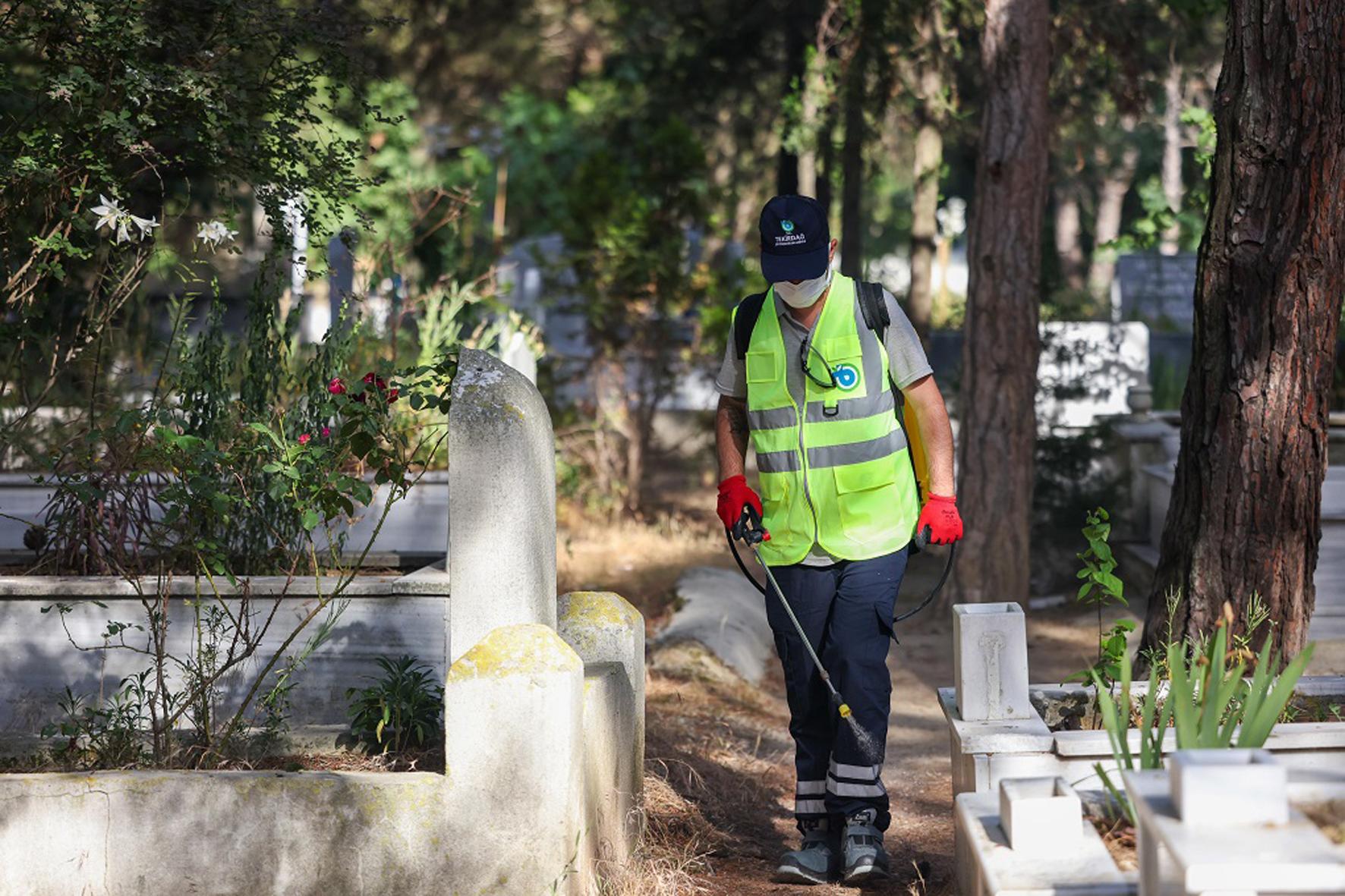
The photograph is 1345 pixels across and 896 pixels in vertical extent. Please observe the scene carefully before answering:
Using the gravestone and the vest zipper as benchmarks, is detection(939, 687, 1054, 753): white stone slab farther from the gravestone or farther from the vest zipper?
the gravestone

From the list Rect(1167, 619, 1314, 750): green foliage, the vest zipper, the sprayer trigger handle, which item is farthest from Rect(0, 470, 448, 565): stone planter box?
Rect(1167, 619, 1314, 750): green foliage

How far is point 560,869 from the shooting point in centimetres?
376

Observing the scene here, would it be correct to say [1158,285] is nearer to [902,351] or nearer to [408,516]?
[408,516]

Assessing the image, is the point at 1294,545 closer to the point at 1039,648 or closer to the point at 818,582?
the point at 818,582

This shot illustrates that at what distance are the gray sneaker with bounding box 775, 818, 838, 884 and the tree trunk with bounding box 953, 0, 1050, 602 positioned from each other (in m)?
4.94

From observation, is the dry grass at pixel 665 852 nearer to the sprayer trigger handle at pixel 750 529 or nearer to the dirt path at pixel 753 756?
the dirt path at pixel 753 756

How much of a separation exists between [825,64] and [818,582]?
8.05m

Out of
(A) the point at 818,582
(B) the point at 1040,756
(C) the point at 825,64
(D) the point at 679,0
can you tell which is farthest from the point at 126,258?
(D) the point at 679,0

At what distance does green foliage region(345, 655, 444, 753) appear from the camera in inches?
177

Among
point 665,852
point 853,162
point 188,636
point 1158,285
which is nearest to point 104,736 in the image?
point 188,636

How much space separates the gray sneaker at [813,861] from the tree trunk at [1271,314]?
1431 millimetres

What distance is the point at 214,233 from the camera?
15.4ft

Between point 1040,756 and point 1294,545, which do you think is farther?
point 1294,545

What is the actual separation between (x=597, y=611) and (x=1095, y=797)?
1.67m
